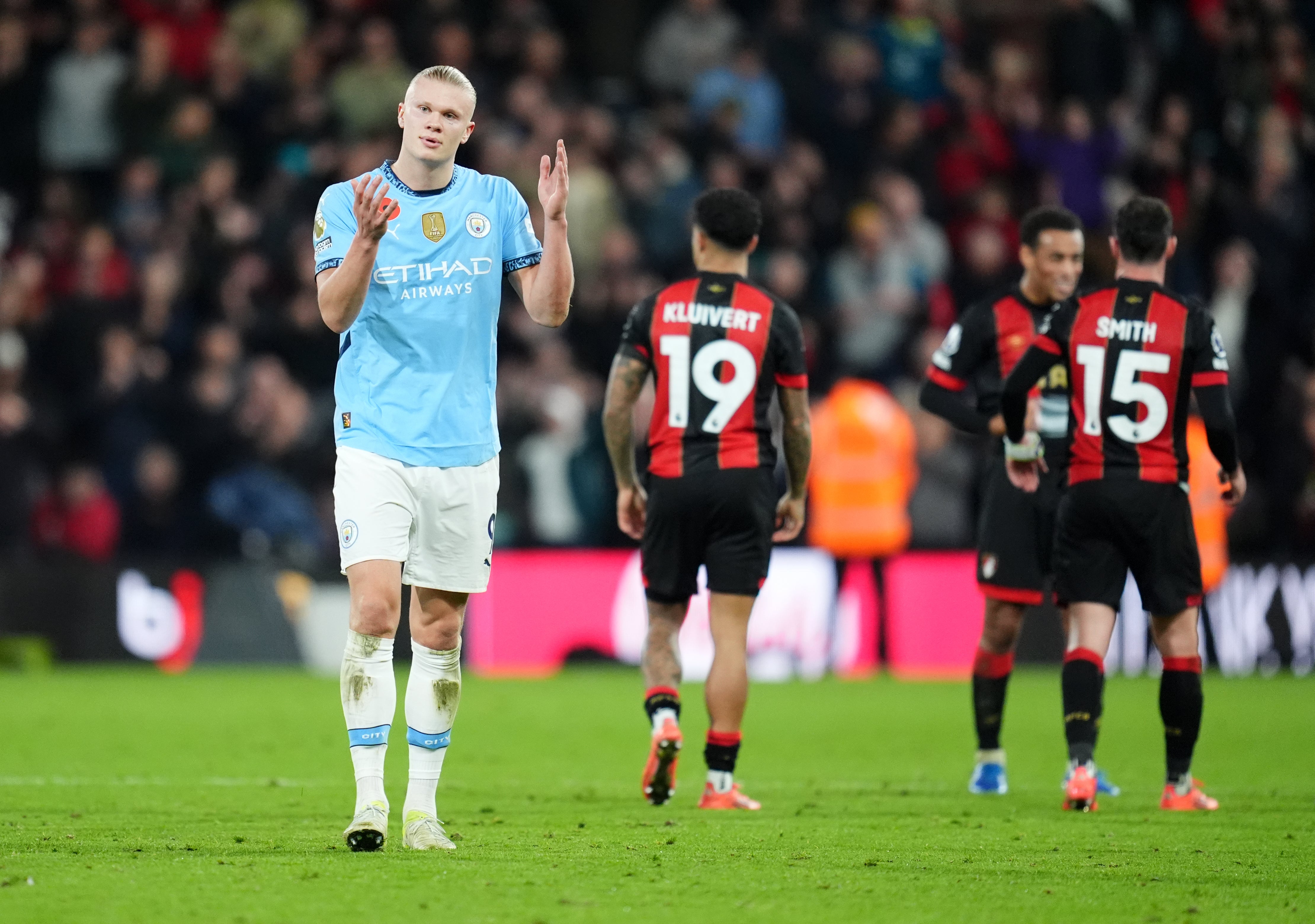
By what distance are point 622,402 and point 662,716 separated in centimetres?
125

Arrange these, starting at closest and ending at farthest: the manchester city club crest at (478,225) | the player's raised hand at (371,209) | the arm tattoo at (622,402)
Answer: the player's raised hand at (371,209) → the manchester city club crest at (478,225) → the arm tattoo at (622,402)

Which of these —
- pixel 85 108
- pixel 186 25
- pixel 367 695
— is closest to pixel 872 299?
pixel 186 25

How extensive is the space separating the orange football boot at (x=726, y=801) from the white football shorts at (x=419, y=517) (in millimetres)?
1632

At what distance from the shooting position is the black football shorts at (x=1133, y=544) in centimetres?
760

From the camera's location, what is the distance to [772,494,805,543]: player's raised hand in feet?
25.6

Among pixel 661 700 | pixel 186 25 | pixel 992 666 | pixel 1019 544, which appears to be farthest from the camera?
pixel 186 25

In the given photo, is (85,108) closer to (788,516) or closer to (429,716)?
(788,516)

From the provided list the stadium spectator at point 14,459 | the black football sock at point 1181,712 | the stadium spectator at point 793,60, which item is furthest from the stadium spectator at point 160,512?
the black football sock at point 1181,712

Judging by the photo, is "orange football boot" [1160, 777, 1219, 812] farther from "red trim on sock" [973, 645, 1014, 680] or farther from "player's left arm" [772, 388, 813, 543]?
"player's left arm" [772, 388, 813, 543]

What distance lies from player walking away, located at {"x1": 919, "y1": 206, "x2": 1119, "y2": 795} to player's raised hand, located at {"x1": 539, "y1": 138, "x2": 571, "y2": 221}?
2.84 meters

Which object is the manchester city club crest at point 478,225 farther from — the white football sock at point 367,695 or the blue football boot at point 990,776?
the blue football boot at point 990,776

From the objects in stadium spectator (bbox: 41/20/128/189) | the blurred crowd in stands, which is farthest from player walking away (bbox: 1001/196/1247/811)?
stadium spectator (bbox: 41/20/128/189)

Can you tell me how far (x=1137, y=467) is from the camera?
7.63 meters

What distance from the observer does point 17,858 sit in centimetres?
572
